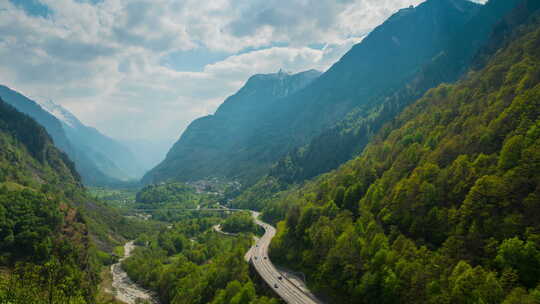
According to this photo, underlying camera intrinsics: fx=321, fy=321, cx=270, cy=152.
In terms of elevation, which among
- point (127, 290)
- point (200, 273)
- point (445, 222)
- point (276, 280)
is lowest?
point (127, 290)

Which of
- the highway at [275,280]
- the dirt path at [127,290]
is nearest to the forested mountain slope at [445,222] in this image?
the highway at [275,280]

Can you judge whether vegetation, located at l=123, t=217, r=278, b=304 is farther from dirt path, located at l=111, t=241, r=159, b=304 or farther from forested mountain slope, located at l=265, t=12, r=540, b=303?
forested mountain slope, located at l=265, t=12, r=540, b=303

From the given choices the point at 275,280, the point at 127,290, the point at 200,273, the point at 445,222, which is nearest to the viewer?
the point at 445,222

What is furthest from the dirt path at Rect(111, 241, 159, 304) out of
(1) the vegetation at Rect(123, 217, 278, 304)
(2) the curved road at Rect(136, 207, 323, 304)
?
(2) the curved road at Rect(136, 207, 323, 304)

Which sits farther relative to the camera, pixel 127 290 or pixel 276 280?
pixel 127 290

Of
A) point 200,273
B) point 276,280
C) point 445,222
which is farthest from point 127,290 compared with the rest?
point 445,222

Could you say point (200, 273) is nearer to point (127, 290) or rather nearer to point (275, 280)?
point (275, 280)

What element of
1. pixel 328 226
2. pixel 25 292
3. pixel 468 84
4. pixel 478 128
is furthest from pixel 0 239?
pixel 468 84

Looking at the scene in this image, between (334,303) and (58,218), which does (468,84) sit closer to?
(334,303)

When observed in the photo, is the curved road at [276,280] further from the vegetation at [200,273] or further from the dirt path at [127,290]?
the dirt path at [127,290]
